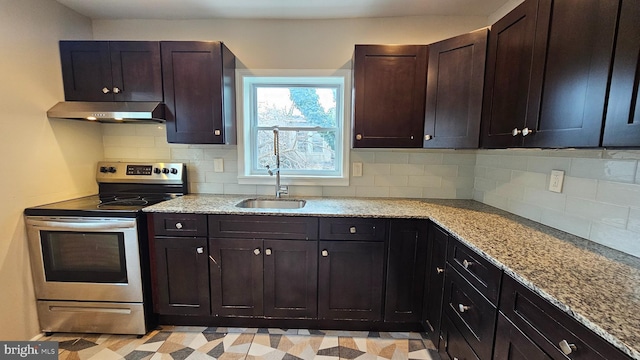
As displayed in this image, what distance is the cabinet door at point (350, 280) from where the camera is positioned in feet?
6.18

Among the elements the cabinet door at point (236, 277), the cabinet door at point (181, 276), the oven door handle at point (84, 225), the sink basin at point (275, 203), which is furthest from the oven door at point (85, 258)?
the sink basin at point (275, 203)

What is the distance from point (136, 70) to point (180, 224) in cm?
123

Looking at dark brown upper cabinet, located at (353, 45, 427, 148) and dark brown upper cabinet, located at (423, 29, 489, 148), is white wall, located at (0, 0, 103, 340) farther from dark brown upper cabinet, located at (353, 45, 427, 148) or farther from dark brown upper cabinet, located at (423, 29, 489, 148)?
dark brown upper cabinet, located at (423, 29, 489, 148)

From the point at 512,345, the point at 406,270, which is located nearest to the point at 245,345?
the point at 406,270

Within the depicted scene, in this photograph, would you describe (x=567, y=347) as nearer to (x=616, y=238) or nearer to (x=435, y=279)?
(x=616, y=238)

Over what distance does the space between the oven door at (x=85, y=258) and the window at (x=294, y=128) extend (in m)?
1.00

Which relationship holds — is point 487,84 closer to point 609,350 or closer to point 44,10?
point 609,350

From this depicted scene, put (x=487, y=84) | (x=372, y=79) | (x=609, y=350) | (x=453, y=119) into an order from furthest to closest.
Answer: (x=372, y=79) → (x=453, y=119) → (x=487, y=84) → (x=609, y=350)

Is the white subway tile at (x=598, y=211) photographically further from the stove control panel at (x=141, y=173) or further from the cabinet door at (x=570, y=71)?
the stove control panel at (x=141, y=173)

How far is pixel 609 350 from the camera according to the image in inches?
27.5

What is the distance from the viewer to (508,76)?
146 centimetres

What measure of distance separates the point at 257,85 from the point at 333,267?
1703 mm

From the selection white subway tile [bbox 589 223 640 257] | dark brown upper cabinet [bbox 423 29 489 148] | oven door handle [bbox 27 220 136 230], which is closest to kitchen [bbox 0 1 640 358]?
white subway tile [bbox 589 223 640 257]

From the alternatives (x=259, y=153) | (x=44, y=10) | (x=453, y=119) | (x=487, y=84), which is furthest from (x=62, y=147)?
(x=487, y=84)
